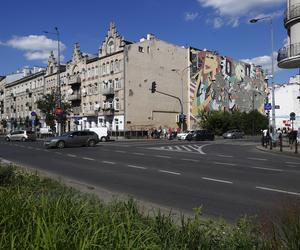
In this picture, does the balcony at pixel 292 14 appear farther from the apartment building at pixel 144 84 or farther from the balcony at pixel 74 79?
Result: the balcony at pixel 74 79

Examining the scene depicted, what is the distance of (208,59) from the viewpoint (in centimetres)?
8869

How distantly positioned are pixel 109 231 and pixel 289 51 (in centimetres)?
3683

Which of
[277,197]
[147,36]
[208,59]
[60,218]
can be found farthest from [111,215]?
[208,59]

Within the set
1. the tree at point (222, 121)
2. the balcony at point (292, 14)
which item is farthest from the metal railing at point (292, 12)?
the tree at point (222, 121)

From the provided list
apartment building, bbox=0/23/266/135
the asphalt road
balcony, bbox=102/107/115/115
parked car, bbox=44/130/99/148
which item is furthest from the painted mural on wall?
the asphalt road

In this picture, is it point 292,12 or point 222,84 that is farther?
point 222,84

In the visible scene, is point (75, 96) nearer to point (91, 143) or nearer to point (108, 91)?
point (108, 91)

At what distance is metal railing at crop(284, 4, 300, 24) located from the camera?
37.5 meters

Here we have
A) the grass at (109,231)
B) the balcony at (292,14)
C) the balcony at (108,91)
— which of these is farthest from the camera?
the balcony at (108,91)

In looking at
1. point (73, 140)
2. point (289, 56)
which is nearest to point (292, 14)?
point (289, 56)

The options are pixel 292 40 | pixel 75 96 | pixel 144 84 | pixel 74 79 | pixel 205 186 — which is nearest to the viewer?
pixel 205 186

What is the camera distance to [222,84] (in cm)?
9319

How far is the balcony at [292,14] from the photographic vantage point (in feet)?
123

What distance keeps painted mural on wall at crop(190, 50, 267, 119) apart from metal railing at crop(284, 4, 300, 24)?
46.4 metres
